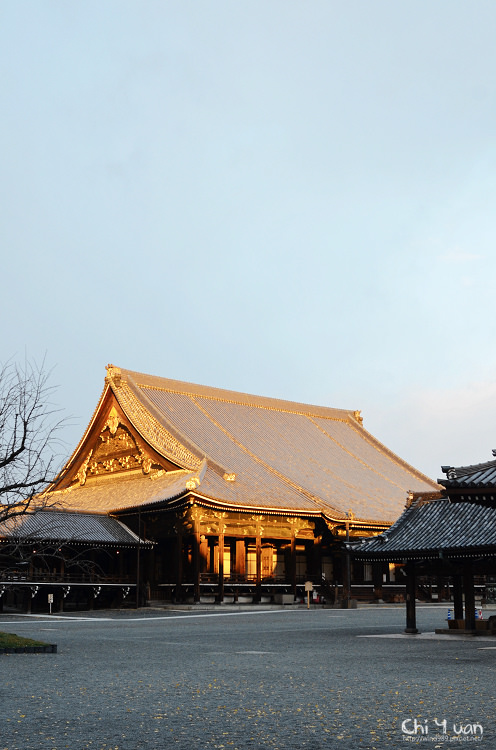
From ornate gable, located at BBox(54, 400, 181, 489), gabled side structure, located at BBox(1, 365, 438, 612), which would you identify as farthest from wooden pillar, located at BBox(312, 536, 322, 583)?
ornate gable, located at BBox(54, 400, 181, 489)

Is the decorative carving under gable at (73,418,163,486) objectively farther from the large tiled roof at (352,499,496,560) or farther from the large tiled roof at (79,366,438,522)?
the large tiled roof at (352,499,496,560)

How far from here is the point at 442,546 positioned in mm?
23297

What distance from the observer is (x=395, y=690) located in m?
11.5

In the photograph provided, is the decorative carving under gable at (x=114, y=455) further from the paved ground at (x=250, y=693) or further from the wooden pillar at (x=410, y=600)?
the paved ground at (x=250, y=693)

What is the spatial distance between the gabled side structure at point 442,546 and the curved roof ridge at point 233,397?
90.3 feet

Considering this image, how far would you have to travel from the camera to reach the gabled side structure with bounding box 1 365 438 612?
141ft

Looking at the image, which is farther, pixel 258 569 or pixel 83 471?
pixel 83 471

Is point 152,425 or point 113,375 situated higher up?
point 113,375

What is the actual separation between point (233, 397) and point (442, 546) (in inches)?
1308

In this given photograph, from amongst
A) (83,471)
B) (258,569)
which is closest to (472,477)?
(258,569)

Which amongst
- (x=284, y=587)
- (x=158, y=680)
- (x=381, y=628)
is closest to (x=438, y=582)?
(x=284, y=587)

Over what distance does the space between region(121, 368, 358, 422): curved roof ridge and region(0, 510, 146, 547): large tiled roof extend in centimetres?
1010

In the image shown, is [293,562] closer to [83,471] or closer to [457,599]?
[83,471]

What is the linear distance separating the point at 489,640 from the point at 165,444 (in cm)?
2693
